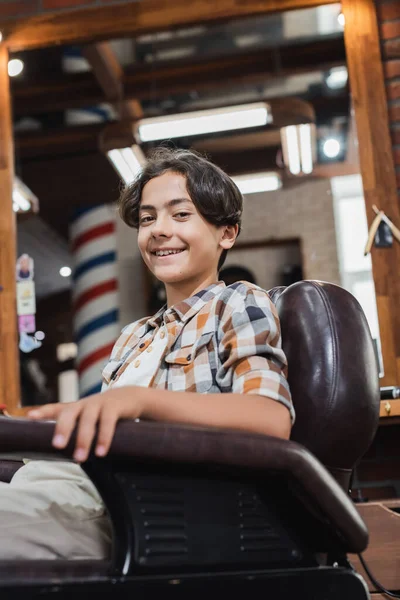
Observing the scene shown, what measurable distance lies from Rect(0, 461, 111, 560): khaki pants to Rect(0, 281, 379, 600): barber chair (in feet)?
0.18

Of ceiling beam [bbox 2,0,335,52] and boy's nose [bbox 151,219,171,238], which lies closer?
boy's nose [bbox 151,219,171,238]

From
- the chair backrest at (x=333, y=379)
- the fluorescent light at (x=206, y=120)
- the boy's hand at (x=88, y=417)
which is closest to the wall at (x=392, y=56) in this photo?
the fluorescent light at (x=206, y=120)

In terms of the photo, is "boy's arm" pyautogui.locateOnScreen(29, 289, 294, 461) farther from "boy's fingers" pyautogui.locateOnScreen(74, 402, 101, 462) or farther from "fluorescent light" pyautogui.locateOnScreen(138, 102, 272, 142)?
"fluorescent light" pyautogui.locateOnScreen(138, 102, 272, 142)

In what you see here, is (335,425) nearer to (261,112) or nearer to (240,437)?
(240,437)

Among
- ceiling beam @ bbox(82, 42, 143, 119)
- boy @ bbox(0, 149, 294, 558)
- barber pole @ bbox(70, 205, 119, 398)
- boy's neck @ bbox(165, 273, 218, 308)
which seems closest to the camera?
boy @ bbox(0, 149, 294, 558)

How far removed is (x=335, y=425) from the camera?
1.14 meters

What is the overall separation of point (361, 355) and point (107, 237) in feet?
19.2

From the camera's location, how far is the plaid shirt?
3.66ft

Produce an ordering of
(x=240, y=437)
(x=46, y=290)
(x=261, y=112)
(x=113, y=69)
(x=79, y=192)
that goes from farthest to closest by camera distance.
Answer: (x=46, y=290), (x=79, y=192), (x=113, y=69), (x=261, y=112), (x=240, y=437)

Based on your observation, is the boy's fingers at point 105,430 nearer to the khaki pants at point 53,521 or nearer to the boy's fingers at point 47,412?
the boy's fingers at point 47,412

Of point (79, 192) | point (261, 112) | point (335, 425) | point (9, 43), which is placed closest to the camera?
point (335, 425)

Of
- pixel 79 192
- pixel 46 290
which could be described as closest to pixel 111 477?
pixel 79 192

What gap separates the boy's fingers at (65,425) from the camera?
0.84 metres

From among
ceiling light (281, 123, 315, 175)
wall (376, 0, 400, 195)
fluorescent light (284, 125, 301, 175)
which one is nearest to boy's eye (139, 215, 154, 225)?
wall (376, 0, 400, 195)
